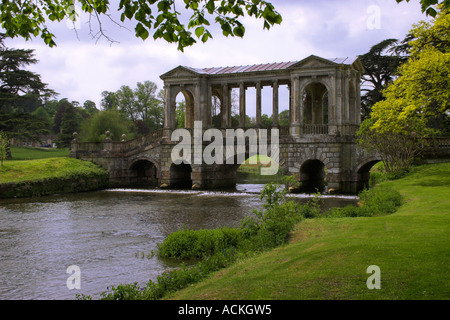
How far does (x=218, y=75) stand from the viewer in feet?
126

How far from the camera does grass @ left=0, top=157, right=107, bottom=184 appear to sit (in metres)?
31.9

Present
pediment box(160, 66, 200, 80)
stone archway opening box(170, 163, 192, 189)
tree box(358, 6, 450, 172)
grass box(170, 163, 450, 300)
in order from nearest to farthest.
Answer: grass box(170, 163, 450, 300)
tree box(358, 6, 450, 172)
pediment box(160, 66, 200, 80)
stone archway opening box(170, 163, 192, 189)

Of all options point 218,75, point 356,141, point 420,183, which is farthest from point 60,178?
point 420,183

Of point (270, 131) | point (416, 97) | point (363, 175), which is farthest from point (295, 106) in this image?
point (416, 97)

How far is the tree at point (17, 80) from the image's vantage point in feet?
165

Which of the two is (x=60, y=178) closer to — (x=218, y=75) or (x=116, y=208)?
(x=116, y=208)

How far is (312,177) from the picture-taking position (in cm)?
3900

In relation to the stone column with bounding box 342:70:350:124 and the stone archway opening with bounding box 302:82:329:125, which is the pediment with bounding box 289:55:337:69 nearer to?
the stone column with bounding box 342:70:350:124

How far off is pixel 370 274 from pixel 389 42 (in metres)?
49.3

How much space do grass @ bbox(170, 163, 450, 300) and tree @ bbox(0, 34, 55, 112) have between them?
45.9 m

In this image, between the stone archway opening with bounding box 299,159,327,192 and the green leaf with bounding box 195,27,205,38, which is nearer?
the green leaf with bounding box 195,27,205,38

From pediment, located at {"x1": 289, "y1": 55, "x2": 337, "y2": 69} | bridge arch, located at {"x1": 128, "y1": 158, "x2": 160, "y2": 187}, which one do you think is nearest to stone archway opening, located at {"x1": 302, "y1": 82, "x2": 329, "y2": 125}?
pediment, located at {"x1": 289, "y1": 55, "x2": 337, "y2": 69}

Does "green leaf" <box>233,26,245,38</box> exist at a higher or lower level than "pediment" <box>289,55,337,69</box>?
lower

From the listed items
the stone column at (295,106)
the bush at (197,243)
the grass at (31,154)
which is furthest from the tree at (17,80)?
the bush at (197,243)
